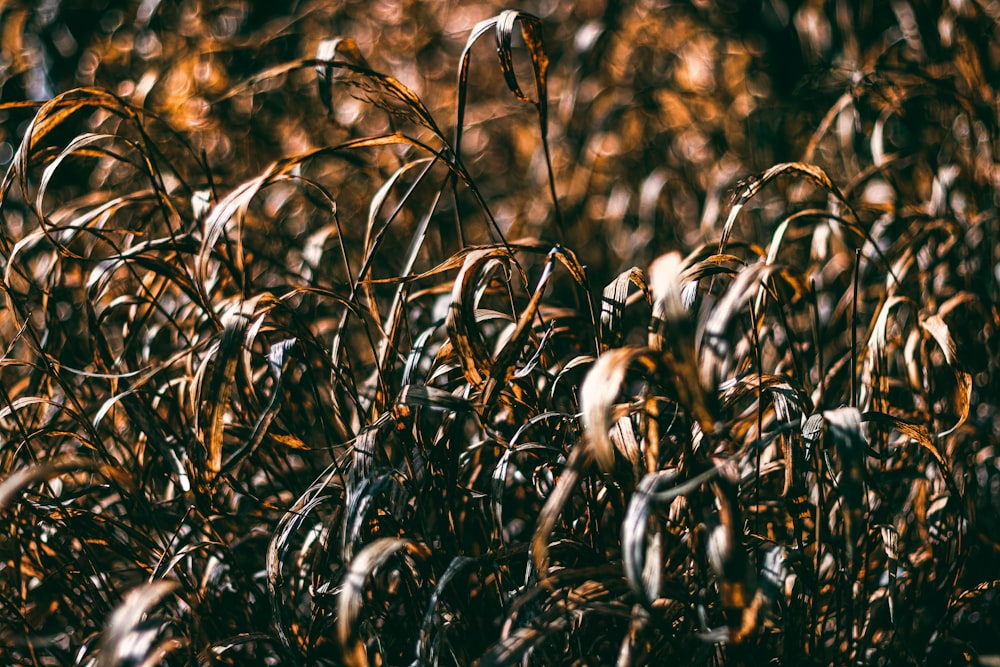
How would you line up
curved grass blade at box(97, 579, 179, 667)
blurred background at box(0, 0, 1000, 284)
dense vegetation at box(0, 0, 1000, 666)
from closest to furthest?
curved grass blade at box(97, 579, 179, 667) < dense vegetation at box(0, 0, 1000, 666) < blurred background at box(0, 0, 1000, 284)

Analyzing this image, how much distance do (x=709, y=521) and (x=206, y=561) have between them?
560mm

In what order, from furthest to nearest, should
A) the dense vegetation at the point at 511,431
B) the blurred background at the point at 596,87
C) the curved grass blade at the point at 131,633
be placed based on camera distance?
the blurred background at the point at 596,87 < the dense vegetation at the point at 511,431 < the curved grass blade at the point at 131,633

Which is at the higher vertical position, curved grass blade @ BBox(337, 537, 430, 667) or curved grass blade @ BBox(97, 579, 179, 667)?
curved grass blade @ BBox(97, 579, 179, 667)

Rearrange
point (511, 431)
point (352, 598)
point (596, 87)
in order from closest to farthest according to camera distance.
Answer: point (352, 598) → point (511, 431) → point (596, 87)

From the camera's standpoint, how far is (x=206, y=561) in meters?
0.80

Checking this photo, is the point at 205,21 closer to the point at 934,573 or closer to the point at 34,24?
the point at 34,24

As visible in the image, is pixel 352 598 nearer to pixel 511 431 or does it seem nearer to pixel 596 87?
pixel 511 431

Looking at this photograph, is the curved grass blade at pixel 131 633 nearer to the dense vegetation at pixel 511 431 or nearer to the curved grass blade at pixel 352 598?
the dense vegetation at pixel 511 431

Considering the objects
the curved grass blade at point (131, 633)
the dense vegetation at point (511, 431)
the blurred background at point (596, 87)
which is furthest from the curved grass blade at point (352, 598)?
the blurred background at point (596, 87)

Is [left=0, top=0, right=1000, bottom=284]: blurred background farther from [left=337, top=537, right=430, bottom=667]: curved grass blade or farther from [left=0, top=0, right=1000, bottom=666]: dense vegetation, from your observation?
[left=337, top=537, right=430, bottom=667]: curved grass blade

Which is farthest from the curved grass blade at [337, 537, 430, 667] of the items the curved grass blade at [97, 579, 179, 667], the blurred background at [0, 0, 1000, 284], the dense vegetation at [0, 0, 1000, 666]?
the blurred background at [0, 0, 1000, 284]

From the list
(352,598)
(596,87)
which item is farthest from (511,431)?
(596,87)

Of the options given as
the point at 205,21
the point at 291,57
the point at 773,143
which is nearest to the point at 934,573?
the point at 773,143

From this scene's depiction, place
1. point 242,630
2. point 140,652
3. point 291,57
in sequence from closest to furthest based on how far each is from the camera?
point 140,652
point 242,630
point 291,57
